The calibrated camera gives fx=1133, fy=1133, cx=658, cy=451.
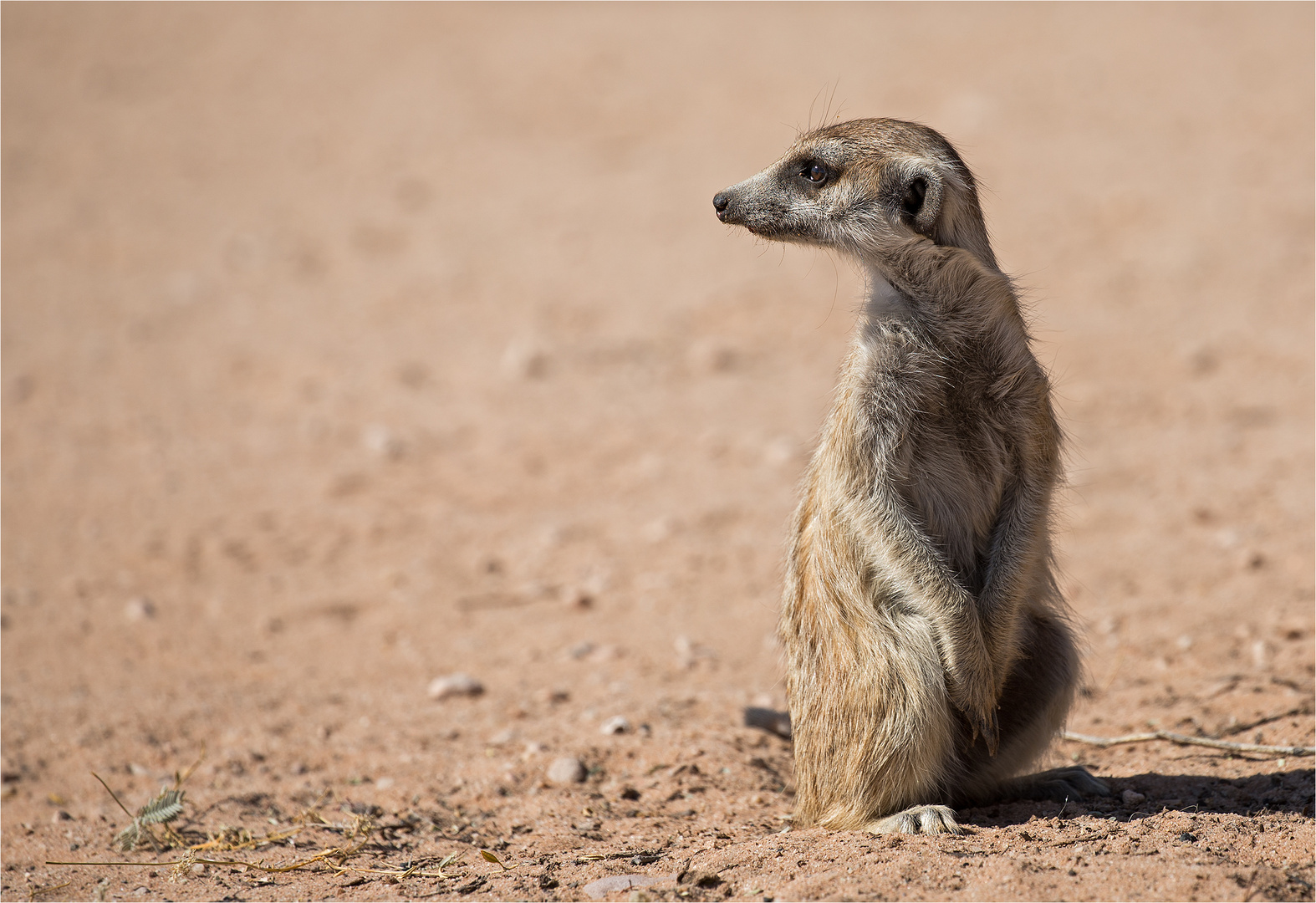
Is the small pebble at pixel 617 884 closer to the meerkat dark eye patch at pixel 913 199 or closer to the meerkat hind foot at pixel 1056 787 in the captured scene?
the meerkat hind foot at pixel 1056 787

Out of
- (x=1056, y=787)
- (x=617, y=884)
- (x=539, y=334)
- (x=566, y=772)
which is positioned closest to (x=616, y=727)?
(x=566, y=772)

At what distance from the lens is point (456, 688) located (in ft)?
16.6

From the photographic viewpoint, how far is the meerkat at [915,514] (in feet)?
10.7

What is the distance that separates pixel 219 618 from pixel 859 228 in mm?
4023

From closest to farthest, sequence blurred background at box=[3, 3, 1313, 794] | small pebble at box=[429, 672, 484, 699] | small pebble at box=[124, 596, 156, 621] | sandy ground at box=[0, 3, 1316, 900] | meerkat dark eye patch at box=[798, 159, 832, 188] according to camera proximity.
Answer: meerkat dark eye patch at box=[798, 159, 832, 188]
sandy ground at box=[0, 3, 1316, 900]
small pebble at box=[429, 672, 484, 699]
blurred background at box=[3, 3, 1313, 794]
small pebble at box=[124, 596, 156, 621]

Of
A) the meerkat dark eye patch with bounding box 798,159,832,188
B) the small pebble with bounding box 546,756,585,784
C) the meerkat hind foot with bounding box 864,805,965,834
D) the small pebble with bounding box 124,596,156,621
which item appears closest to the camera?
the meerkat hind foot with bounding box 864,805,965,834

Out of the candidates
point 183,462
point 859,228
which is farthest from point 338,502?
point 859,228

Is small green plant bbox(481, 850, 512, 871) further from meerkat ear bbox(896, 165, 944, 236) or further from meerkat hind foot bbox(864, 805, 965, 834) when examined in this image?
meerkat ear bbox(896, 165, 944, 236)

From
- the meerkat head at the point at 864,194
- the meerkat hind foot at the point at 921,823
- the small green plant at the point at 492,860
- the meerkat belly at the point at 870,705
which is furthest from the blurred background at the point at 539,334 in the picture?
the meerkat hind foot at the point at 921,823

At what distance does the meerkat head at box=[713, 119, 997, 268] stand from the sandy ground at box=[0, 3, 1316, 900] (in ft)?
5.66

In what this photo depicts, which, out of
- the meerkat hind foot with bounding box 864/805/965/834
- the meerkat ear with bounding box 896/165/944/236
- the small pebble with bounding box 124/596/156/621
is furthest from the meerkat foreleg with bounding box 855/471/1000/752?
the small pebble with bounding box 124/596/156/621

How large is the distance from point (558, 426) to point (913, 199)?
15.9ft

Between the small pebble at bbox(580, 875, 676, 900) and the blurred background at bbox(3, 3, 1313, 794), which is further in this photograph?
the blurred background at bbox(3, 3, 1313, 794)

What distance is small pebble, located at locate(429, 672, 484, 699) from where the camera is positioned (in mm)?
5055
